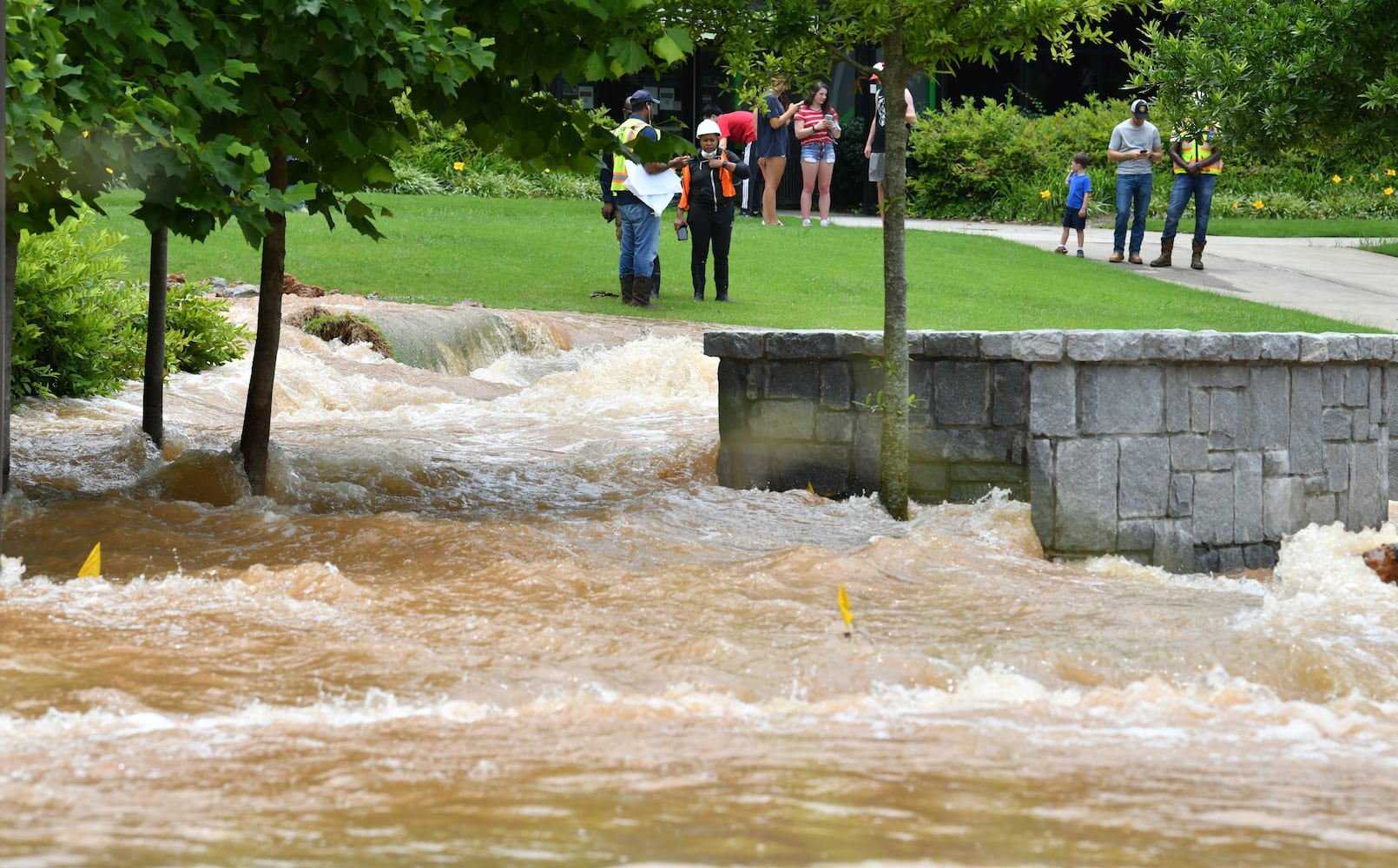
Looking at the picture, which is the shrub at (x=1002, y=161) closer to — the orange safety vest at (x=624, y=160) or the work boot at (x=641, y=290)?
the work boot at (x=641, y=290)

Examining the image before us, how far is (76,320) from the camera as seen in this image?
10.5 metres

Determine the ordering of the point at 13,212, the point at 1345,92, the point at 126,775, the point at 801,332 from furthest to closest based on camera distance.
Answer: the point at 1345,92 → the point at 801,332 → the point at 13,212 → the point at 126,775

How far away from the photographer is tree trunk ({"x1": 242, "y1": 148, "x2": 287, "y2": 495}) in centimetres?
724

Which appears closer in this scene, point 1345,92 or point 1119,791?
point 1119,791

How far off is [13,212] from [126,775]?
3.12 meters

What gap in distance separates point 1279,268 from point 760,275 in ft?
22.6

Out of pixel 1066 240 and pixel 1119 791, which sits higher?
pixel 1066 240

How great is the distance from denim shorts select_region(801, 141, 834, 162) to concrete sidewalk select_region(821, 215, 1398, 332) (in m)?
2.19

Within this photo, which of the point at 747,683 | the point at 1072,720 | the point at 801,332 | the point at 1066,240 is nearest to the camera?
the point at 1072,720

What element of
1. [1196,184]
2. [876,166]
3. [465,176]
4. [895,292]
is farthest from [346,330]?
[465,176]

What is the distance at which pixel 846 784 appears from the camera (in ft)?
11.1

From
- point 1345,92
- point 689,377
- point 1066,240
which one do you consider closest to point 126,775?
point 689,377

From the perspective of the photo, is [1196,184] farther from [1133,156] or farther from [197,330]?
[197,330]

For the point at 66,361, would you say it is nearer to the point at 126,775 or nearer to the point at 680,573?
the point at 680,573
